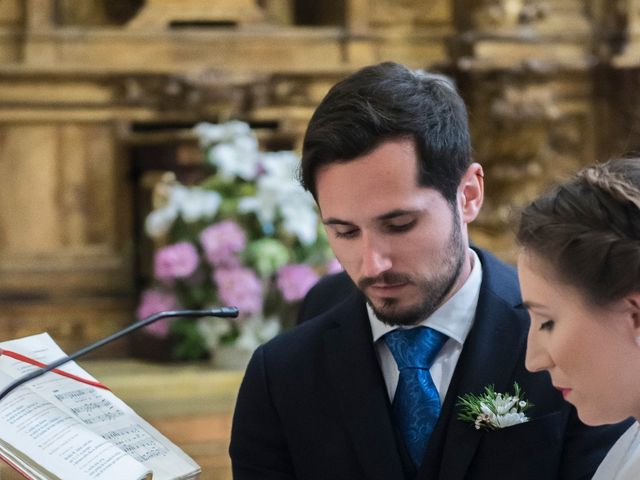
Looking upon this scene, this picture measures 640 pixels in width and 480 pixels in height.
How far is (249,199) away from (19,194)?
3.08 ft

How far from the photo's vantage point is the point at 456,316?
2367 millimetres

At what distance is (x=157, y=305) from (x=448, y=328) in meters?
2.14

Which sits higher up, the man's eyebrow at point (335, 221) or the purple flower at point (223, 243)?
the man's eyebrow at point (335, 221)

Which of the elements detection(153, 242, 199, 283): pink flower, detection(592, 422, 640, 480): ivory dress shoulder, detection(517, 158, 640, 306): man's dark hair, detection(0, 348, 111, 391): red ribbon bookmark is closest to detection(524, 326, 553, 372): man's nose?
detection(517, 158, 640, 306): man's dark hair

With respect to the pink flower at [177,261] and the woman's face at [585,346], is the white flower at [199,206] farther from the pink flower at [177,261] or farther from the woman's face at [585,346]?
the woman's face at [585,346]

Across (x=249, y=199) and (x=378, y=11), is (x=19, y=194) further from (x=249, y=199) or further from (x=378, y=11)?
(x=378, y=11)

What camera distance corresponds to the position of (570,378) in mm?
1912

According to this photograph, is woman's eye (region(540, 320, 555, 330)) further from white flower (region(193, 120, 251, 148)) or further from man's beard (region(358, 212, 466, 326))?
white flower (region(193, 120, 251, 148))

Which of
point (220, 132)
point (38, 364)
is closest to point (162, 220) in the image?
point (220, 132)

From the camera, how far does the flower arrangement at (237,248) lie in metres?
4.17

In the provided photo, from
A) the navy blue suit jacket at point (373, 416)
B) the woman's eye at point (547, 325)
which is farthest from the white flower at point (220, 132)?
the woman's eye at point (547, 325)

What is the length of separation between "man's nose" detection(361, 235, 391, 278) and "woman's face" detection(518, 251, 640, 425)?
325 millimetres

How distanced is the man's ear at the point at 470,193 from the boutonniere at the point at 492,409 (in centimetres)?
35

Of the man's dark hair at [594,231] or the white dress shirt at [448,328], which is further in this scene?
the white dress shirt at [448,328]
